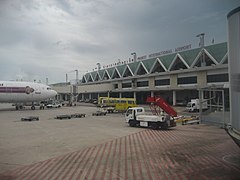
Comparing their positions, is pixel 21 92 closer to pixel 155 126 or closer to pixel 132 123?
pixel 132 123

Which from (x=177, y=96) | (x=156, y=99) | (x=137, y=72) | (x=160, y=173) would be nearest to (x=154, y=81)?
(x=177, y=96)

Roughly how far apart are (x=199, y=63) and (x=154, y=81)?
16.0 metres

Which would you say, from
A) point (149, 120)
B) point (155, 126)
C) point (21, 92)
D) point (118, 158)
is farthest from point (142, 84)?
point (118, 158)

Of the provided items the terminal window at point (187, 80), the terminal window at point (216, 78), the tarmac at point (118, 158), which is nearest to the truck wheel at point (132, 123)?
the tarmac at point (118, 158)

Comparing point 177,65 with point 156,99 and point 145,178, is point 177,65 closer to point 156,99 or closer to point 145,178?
point 156,99

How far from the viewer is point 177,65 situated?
78.5m

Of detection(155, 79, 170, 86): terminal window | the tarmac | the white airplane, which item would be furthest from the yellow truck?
the tarmac

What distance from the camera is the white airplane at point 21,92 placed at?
2032 inches

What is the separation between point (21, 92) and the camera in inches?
2114

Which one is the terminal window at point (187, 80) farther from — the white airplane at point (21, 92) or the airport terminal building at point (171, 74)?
the white airplane at point (21, 92)

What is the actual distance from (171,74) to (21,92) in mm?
43312

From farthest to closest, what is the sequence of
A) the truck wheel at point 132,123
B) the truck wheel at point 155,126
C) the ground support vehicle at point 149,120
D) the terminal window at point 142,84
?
1. the terminal window at point 142,84
2. the truck wheel at point 132,123
3. the truck wheel at point 155,126
4. the ground support vehicle at point 149,120

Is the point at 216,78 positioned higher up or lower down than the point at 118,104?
higher up

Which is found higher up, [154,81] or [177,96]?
[154,81]
